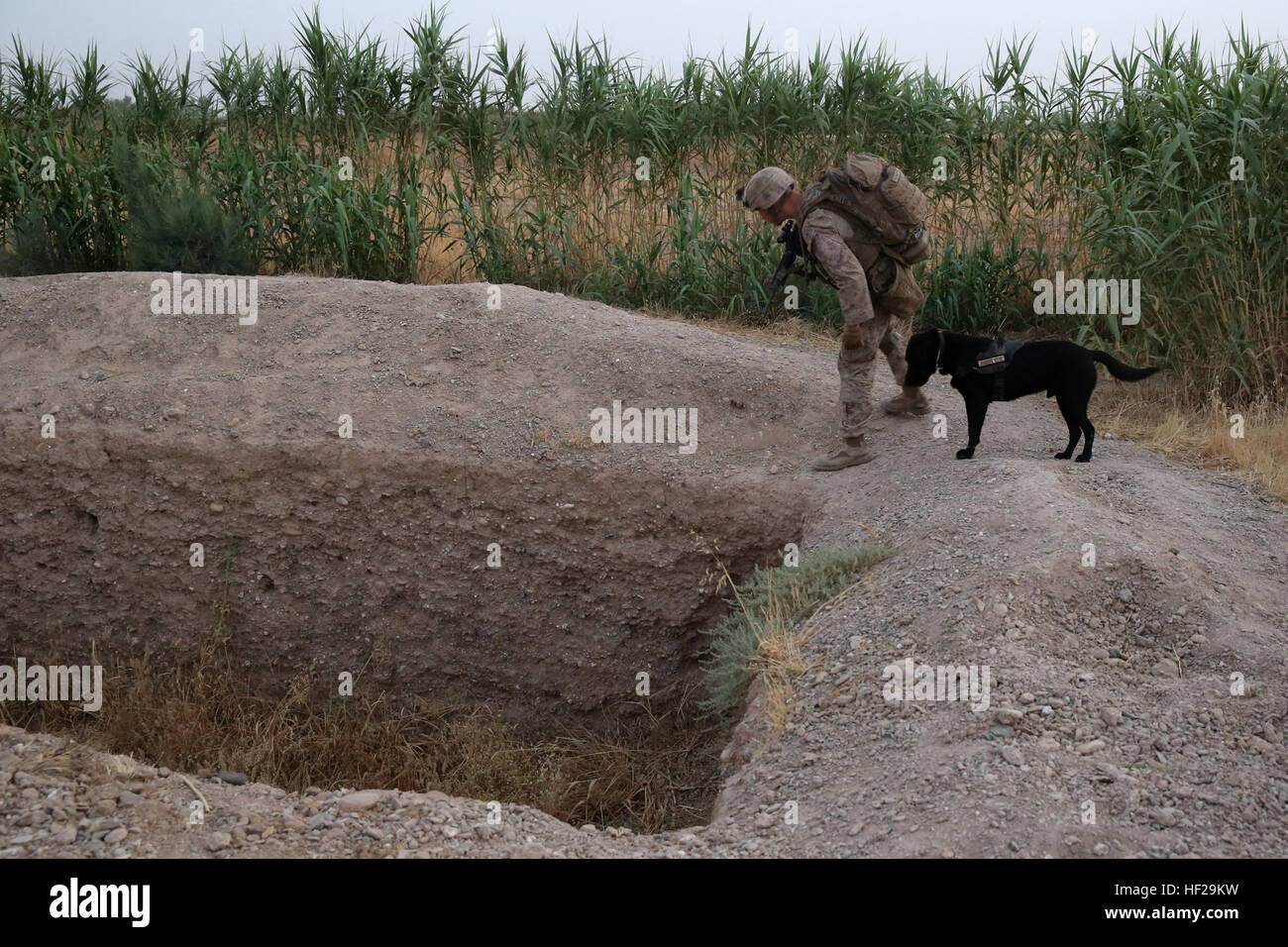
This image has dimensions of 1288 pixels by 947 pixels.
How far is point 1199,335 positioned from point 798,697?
14.7ft

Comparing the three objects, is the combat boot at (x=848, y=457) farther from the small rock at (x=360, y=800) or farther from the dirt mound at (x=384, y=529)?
the small rock at (x=360, y=800)

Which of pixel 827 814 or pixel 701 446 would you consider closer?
pixel 827 814

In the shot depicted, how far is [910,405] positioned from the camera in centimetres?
578

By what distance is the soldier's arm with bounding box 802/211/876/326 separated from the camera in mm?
4781

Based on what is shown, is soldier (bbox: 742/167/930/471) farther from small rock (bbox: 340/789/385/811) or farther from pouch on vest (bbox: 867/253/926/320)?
small rock (bbox: 340/789/385/811)

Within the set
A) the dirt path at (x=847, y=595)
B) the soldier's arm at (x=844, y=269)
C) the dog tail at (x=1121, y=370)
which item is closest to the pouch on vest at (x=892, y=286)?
the soldier's arm at (x=844, y=269)

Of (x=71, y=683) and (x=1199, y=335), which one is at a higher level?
(x=1199, y=335)

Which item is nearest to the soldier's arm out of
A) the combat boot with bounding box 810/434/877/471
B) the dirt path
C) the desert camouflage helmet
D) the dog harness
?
the desert camouflage helmet

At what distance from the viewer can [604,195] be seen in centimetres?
916

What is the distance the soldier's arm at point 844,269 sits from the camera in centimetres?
478

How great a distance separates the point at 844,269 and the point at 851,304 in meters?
0.17
